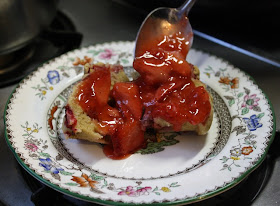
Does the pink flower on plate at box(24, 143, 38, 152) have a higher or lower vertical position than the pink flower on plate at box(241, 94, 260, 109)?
lower

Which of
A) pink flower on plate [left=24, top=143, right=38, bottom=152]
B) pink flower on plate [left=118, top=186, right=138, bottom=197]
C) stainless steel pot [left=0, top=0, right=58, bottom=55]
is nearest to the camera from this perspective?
pink flower on plate [left=118, top=186, right=138, bottom=197]

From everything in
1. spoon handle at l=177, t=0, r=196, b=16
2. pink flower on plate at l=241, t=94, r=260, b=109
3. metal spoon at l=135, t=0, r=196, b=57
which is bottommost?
pink flower on plate at l=241, t=94, r=260, b=109

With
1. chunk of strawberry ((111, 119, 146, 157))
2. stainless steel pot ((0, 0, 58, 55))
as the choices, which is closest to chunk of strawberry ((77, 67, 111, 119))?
chunk of strawberry ((111, 119, 146, 157))

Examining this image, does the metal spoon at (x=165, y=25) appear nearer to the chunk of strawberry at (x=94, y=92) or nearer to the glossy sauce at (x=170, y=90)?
the glossy sauce at (x=170, y=90)

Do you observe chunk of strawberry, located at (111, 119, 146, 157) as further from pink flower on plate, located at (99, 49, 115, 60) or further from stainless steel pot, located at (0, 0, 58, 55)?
stainless steel pot, located at (0, 0, 58, 55)

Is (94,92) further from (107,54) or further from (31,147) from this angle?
(107,54)

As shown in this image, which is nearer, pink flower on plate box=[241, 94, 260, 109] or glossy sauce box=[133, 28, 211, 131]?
glossy sauce box=[133, 28, 211, 131]

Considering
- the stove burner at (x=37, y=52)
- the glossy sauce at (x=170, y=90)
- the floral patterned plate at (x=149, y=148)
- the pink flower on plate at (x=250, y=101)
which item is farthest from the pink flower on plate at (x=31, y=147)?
the pink flower on plate at (x=250, y=101)
